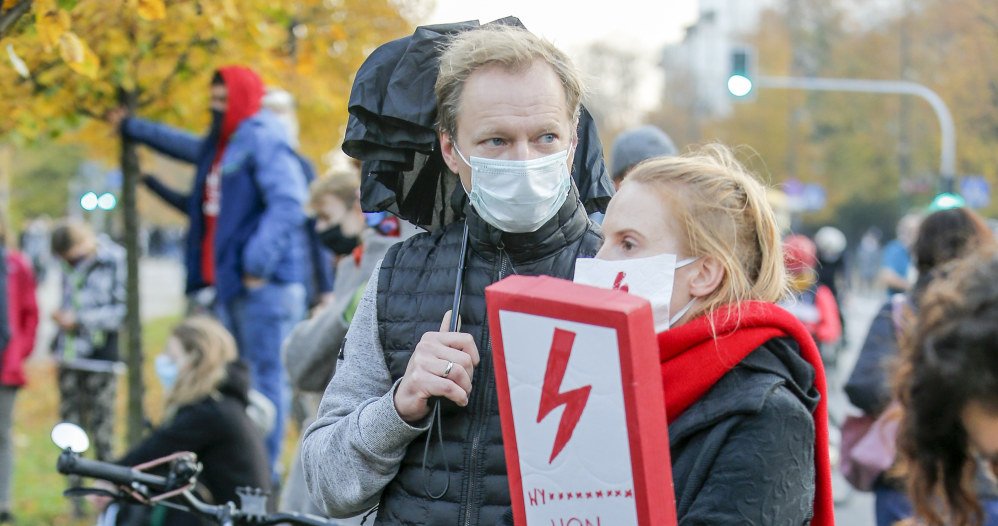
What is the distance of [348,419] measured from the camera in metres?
2.36

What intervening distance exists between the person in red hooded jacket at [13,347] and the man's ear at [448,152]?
6.23 m

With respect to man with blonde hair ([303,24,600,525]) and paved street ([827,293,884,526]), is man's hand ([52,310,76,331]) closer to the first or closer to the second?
paved street ([827,293,884,526])

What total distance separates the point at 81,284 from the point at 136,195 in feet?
5.12

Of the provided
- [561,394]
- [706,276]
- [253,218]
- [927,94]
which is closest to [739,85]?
[253,218]

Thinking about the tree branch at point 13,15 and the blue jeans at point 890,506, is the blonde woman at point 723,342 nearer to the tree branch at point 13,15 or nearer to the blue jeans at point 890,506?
the tree branch at point 13,15

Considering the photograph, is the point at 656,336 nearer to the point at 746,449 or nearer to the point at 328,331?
the point at 746,449

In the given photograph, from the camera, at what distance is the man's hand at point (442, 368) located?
211 cm

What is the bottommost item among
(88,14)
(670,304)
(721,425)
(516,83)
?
(721,425)

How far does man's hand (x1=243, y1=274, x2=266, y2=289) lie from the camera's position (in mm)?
6637

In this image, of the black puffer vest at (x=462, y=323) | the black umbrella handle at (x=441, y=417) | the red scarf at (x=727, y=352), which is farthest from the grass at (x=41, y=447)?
the red scarf at (x=727, y=352)

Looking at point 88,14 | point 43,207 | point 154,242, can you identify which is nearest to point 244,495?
point 88,14

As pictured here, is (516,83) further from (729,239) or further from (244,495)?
(244,495)

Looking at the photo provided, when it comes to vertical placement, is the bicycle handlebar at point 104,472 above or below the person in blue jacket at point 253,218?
below

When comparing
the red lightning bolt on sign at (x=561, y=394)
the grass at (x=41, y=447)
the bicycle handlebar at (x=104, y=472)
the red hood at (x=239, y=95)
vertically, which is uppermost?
the red hood at (x=239, y=95)
